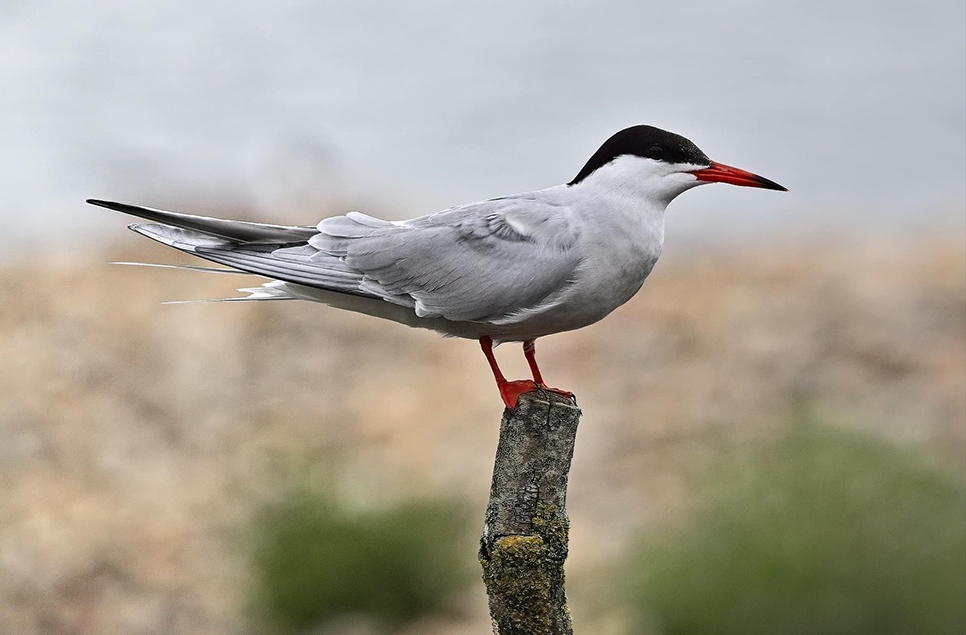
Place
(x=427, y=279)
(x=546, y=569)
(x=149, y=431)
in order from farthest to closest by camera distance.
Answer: (x=149, y=431) < (x=427, y=279) < (x=546, y=569)

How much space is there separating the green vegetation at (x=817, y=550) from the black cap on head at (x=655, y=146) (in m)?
3.45

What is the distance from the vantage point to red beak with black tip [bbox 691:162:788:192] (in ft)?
12.7

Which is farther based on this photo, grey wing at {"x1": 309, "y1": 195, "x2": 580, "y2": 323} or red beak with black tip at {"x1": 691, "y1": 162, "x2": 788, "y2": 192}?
red beak with black tip at {"x1": 691, "y1": 162, "x2": 788, "y2": 192}

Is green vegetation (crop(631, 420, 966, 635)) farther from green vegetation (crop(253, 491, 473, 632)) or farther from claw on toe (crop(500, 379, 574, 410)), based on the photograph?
claw on toe (crop(500, 379, 574, 410))

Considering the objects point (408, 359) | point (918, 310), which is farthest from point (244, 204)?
point (918, 310)

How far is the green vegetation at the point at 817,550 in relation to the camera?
6.39m

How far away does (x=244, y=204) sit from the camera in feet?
41.0

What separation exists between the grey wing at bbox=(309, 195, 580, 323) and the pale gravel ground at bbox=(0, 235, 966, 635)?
4372 millimetres

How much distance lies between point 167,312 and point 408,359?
2.42 meters

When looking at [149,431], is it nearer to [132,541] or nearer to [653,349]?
[132,541]

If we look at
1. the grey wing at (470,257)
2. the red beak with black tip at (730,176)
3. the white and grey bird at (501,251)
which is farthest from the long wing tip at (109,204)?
the red beak with black tip at (730,176)

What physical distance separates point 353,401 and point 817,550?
4918 mm

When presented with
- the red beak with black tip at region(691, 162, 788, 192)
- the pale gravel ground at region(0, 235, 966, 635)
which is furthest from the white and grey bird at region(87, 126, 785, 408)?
the pale gravel ground at region(0, 235, 966, 635)

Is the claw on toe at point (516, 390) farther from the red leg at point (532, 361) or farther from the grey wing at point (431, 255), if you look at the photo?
the grey wing at point (431, 255)
